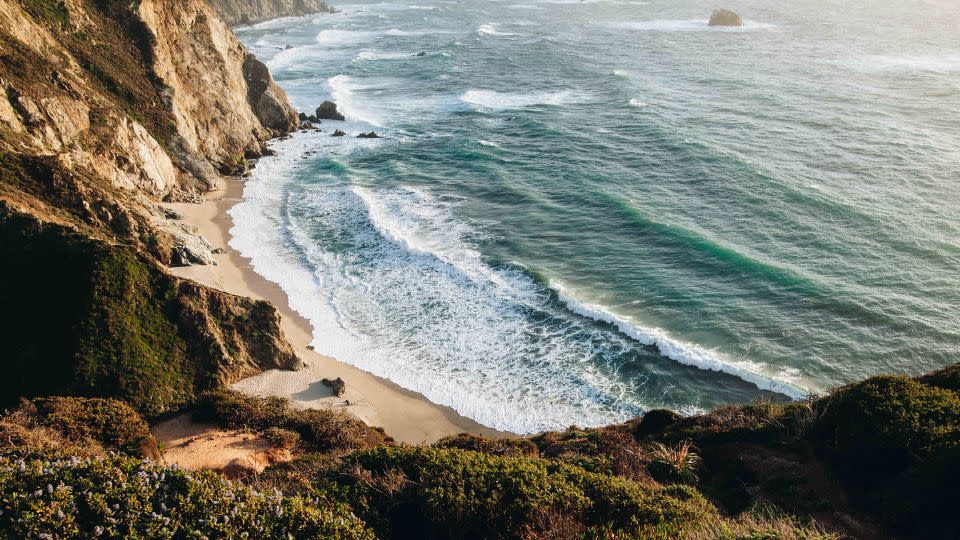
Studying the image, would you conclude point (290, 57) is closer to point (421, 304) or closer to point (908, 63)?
point (421, 304)

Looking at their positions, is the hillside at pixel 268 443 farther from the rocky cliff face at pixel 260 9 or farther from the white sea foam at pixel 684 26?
the rocky cliff face at pixel 260 9

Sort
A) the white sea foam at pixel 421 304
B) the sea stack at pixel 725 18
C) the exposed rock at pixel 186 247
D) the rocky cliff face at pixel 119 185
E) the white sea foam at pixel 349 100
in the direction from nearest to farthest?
the rocky cliff face at pixel 119 185, the white sea foam at pixel 421 304, the exposed rock at pixel 186 247, the white sea foam at pixel 349 100, the sea stack at pixel 725 18

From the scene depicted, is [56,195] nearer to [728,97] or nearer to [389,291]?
[389,291]

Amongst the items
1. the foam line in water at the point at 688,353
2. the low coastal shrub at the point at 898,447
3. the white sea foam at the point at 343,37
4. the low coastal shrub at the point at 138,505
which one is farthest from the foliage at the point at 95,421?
the white sea foam at the point at 343,37

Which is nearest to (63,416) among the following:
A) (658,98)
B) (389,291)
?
(389,291)

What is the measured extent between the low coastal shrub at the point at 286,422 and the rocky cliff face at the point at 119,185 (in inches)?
58.6

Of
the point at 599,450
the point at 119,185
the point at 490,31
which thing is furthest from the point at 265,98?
the point at 490,31

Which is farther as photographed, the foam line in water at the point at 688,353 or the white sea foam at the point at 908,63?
the white sea foam at the point at 908,63

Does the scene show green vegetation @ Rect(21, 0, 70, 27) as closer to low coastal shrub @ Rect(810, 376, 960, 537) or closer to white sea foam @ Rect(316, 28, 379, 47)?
low coastal shrub @ Rect(810, 376, 960, 537)

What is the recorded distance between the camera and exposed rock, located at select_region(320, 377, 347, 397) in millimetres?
22781

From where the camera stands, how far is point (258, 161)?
48.4 m

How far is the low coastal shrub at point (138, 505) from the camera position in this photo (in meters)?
9.56

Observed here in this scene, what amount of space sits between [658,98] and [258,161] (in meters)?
41.8

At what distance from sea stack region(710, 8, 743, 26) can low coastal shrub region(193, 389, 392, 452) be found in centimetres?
11352
